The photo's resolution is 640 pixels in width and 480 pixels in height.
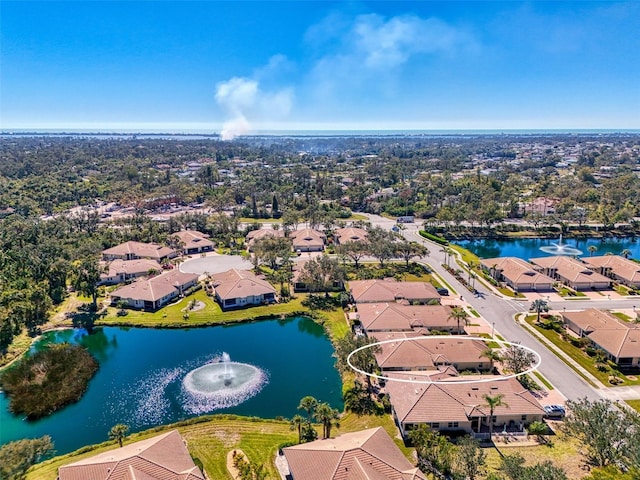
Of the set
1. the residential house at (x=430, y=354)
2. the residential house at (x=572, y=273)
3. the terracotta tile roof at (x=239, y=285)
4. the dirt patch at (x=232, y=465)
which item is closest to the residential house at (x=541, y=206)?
the residential house at (x=572, y=273)

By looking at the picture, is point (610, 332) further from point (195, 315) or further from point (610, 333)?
point (195, 315)

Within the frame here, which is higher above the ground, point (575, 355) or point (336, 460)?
point (336, 460)

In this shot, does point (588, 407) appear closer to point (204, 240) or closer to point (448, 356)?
point (448, 356)

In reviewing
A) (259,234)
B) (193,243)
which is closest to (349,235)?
(259,234)

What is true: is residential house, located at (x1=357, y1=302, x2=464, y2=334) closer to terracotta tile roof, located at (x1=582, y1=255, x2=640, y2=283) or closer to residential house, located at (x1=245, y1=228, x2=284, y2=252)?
terracotta tile roof, located at (x1=582, y1=255, x2=640, y2=283)

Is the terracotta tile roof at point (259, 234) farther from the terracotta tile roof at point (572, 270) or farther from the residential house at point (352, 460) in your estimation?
the residential house at point (352, 460)

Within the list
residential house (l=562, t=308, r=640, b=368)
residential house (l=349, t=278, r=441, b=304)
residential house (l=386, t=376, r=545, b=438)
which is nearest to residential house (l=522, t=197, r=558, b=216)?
residential house (l=349, t=278, r=441, b=304)

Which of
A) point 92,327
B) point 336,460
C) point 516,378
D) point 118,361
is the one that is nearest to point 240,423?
point 336,460
